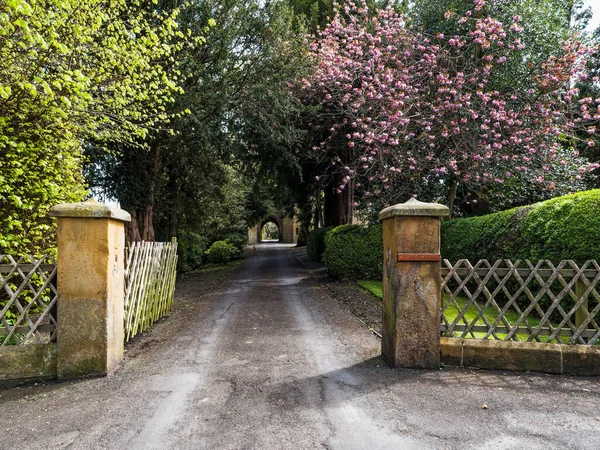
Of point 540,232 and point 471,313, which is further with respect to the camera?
point 471,313

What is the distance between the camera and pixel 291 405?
11.5ft

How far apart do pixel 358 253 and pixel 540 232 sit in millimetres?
6453

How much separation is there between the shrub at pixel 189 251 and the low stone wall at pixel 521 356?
1472cm

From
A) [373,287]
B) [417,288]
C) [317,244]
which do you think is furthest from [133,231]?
[417,288]

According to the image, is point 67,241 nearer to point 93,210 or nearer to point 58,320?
point 93,210

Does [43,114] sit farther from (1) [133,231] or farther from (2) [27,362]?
(1) [133,231]

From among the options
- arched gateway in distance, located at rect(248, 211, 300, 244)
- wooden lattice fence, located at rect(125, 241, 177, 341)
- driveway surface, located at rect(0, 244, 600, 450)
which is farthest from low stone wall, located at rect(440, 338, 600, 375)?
arched gateway in distance, located at rect(248, 211, 300, 244)

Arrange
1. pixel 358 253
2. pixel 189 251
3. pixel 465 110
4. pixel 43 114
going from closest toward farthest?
pixel 43 114
pixel 465 110
pixel 358 253
pixel 189 251

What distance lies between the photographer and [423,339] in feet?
14.6

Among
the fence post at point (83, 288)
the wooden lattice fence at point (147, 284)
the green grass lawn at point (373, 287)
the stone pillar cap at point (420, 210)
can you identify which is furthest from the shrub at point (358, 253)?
the fence post at point (83, 288)

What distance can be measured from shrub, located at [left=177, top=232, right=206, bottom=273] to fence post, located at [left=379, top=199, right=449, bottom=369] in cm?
1446

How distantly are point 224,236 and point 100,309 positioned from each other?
21.2 meters

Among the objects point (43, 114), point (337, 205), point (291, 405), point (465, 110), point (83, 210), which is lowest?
point (291, 405)

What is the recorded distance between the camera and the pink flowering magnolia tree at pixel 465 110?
434 inches
